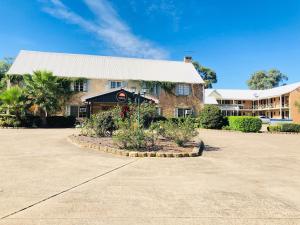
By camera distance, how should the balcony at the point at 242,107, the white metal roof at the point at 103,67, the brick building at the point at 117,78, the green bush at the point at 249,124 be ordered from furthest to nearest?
the balcony at the point at 242,107 → the white metal roof at the point at 103,67 → the brick building at the point at 117,78 → the green bush at the point at 249,124

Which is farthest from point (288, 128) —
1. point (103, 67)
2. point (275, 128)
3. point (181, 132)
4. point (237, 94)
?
point (237, 94)

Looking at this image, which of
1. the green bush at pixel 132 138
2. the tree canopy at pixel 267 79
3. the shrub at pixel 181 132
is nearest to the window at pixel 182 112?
the shrub at pixel 181 132

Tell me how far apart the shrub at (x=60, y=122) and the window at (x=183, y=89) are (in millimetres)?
14243

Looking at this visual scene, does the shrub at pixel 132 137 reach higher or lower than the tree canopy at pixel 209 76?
lower

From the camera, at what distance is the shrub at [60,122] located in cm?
2580

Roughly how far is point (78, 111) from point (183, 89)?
14030 mm

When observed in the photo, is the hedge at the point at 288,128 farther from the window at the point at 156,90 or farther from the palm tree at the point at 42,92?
the palm tree at the point at 42,92

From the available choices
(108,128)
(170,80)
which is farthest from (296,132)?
(108,128)

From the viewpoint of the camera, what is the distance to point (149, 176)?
252 inches

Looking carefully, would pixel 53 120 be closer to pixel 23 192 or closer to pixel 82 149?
pixel 82 149

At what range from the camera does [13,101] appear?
23219mm

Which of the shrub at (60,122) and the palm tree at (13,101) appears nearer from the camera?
the palm tree at (13,101)

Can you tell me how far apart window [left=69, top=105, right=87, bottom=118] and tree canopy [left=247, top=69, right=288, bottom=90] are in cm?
7348

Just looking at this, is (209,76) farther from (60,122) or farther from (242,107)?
(60,122)
